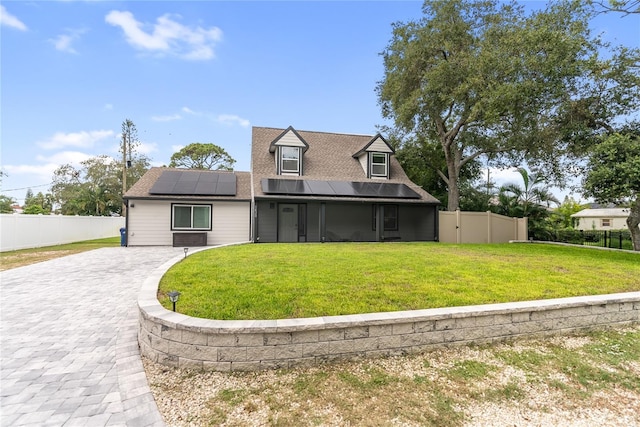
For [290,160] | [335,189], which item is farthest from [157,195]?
[335,189]

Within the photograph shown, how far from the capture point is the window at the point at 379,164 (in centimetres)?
1683

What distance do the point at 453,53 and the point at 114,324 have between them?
1724cm

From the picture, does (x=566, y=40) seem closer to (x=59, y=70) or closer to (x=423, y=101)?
(x=423, y=101)

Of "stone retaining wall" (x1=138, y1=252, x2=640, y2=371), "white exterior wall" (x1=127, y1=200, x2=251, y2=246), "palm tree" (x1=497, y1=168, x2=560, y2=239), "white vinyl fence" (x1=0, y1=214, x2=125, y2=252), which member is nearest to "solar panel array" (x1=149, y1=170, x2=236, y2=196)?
"white exterior wall" (x1=127, y1=200, x2=251, y2=246)

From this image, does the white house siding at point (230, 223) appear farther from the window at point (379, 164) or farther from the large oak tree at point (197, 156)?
the large oak tree at point (197, 156)

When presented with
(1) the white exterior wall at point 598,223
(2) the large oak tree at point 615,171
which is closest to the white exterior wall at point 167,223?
(2) the large oak tree at point 615,171

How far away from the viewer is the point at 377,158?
16922mm

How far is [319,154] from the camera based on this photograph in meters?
17.3

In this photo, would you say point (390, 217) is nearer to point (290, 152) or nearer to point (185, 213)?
point (290, 152)

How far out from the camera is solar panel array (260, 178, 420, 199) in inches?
537

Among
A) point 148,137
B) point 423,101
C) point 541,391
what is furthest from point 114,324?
point 148,137

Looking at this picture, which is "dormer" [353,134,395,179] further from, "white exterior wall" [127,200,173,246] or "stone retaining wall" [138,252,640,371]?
"stone retaining wall" [138,252,640,371]

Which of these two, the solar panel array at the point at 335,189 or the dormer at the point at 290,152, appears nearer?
the solar panel array at the point at 335,189

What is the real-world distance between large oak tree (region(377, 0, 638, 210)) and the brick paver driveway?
14461 mm
